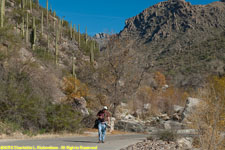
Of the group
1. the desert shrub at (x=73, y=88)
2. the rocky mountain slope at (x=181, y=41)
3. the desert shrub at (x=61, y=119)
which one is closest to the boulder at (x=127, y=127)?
the desert shrub at (x=73, y=88)

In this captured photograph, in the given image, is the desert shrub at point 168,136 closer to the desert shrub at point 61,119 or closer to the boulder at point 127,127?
the desert shrub at point 61,119

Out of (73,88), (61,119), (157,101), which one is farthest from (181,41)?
(61,119)

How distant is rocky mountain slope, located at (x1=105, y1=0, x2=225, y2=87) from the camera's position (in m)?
27.9

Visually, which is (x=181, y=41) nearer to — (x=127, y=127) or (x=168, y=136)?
(x=127, y=127)

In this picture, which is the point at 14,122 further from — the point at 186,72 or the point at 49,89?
the point at 186,72

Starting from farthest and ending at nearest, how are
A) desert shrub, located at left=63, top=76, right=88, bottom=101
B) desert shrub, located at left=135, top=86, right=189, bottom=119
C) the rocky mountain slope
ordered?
desert shrub, located at left=135, top=86, right=189, bottom=119, desert shrub, located at left=63, top=76, right=88, bottom=101, the rocky mountain slope

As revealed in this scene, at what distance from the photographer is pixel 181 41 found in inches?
3561

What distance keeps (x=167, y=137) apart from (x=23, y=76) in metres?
9.18

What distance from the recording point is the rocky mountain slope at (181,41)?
27.9 meters

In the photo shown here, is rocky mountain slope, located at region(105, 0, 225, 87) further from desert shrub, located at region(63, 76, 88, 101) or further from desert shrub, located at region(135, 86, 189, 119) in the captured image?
desert shrub, located at region(63, 76, 88, 101)

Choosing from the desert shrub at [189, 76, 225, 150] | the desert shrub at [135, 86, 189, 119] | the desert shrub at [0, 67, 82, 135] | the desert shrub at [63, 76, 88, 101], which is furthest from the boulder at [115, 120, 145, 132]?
the desert shrub at [135, 86, 189, 119]

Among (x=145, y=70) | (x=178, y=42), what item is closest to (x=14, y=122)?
(x=145, y=70)

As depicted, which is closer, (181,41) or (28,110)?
(28,110)

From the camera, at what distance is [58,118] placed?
18.3m
